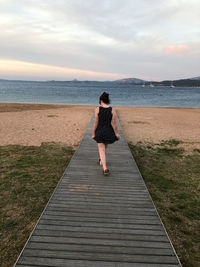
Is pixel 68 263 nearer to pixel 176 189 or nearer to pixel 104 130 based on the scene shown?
pixel 104 130

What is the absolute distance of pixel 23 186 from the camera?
18.0ft

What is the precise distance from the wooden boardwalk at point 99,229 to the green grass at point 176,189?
2.26ft

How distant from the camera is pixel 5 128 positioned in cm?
1319

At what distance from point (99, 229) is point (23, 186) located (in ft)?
10.5

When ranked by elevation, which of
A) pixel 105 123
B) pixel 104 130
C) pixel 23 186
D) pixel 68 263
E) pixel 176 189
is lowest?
pixel 176 189

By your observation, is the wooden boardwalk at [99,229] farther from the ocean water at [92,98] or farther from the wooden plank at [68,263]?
the ocean water at [92,98]

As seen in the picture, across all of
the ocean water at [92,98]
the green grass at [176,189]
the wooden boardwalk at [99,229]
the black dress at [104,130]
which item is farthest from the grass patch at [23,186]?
the ocean water at [92,98]

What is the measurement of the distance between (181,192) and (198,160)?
3118 mm

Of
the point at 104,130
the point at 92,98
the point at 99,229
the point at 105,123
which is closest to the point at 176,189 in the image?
the point at 104,130

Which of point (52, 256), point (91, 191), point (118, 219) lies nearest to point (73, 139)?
point (91, 191)

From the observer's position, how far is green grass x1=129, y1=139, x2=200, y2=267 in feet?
11.9

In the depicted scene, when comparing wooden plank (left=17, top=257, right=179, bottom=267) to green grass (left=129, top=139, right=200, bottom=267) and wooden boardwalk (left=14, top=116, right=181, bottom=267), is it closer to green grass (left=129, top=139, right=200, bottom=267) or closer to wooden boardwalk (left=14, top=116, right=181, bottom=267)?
wooden boardwalk (left=14, top=116, right=181, bottom=267)

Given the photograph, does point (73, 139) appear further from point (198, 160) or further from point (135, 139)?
point (198, 160)

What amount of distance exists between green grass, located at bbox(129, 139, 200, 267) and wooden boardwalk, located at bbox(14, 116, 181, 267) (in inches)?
27.1
